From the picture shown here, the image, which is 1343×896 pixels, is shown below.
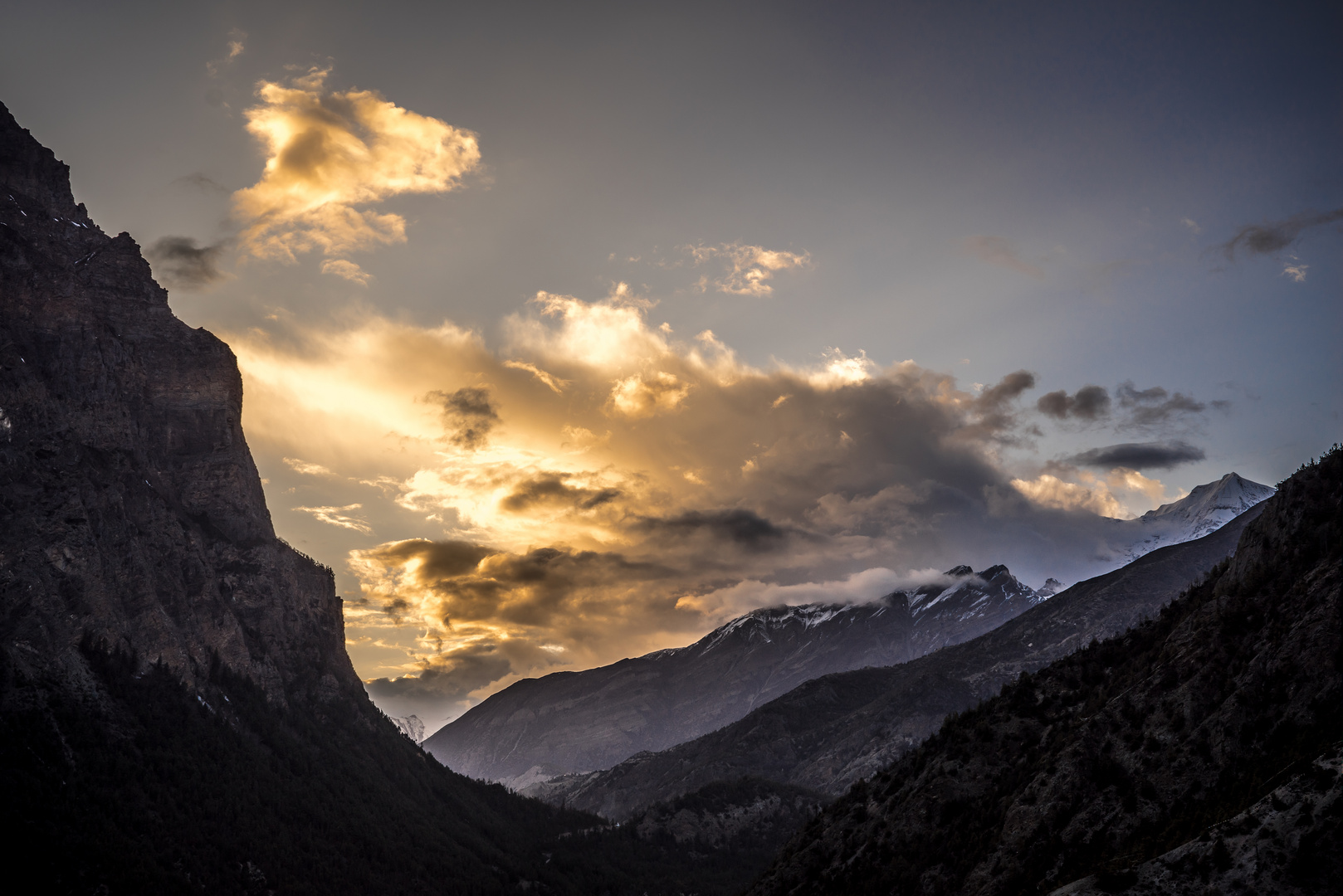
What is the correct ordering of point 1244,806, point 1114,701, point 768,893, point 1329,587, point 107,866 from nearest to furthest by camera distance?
point 1244,806, point 1329,587, point 1114,701, point 768,893, point 107,866

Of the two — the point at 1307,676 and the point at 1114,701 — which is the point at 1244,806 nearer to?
the point at 1307,676

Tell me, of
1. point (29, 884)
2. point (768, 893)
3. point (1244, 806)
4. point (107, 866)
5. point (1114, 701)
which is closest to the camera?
point (1244, 806)

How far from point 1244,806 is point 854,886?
5857 centimetres

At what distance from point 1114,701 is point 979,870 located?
2232cm

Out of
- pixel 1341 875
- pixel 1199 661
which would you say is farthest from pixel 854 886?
pixel 1341 875

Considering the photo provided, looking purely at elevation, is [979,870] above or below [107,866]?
below

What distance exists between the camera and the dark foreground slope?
158 ft

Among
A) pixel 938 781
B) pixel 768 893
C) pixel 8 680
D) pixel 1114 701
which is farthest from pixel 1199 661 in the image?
pixel 8 680

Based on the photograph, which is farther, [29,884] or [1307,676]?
[29,884]

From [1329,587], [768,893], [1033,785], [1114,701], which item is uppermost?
[1329,587]

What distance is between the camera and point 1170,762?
71.9 metres

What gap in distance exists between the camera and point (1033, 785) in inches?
3305

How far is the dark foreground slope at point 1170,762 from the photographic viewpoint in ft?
158

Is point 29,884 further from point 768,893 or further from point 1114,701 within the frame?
point 1114,701
